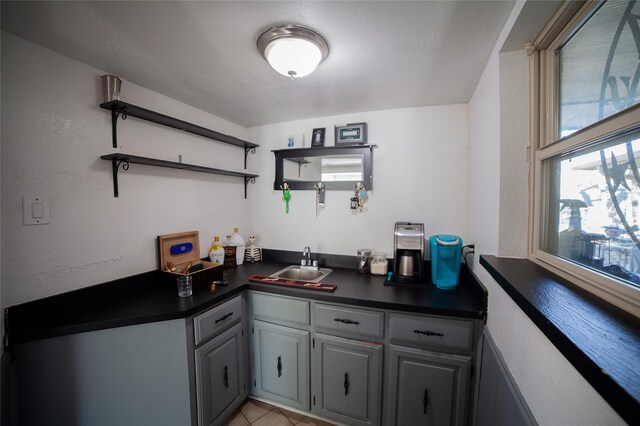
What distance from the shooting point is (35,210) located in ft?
3.80

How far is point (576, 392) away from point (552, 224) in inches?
25.8

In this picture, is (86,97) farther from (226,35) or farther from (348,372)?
(348,372)

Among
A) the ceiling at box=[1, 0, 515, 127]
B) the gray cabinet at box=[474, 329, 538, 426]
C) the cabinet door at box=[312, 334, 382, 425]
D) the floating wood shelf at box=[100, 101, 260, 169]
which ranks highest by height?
the ceiling at box=[1, 0, 515, 127]

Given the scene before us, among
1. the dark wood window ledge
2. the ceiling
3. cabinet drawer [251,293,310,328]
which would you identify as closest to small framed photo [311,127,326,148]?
the ceiling

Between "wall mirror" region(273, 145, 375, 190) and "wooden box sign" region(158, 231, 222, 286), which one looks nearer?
"wooden box sign" region(158, 231, 222, 286)

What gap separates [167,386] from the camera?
4.25 ft

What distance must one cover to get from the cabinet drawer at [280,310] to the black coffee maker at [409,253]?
26.4 inches

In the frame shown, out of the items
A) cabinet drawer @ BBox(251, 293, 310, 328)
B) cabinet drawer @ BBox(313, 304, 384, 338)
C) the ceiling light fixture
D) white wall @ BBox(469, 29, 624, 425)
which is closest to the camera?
white wall @ BBox(469, 29, 624, 425)

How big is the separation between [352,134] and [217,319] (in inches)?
65.1

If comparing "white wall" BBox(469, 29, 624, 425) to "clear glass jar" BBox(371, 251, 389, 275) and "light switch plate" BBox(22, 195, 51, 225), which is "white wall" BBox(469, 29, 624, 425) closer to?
"clear glass jar" BBox(371, 251, 389, 275)

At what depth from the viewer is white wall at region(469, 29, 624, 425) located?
1.82 feet

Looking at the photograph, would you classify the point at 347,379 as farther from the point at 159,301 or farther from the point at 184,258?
the point at 184,258

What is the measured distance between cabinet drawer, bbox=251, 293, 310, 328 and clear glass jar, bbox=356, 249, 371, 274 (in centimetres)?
56

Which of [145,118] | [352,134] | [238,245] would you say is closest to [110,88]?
[145,118]
